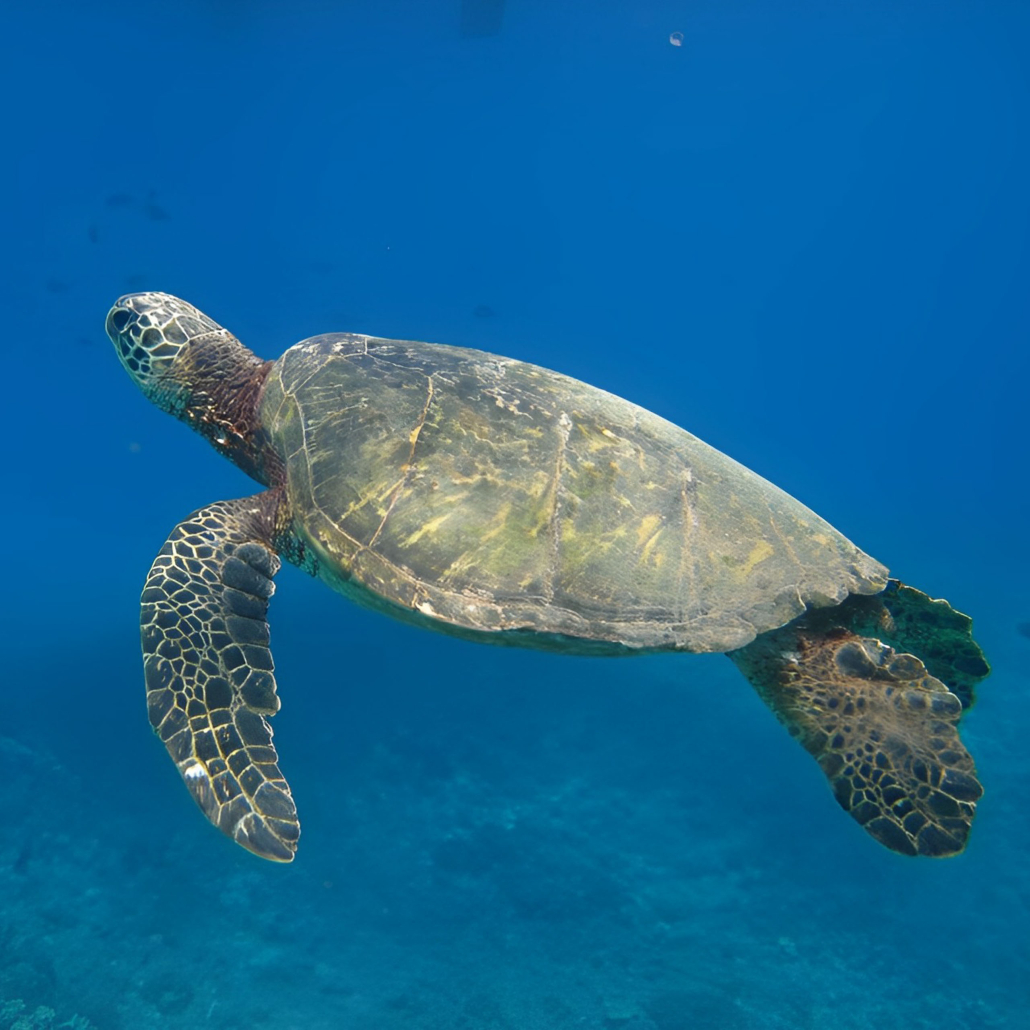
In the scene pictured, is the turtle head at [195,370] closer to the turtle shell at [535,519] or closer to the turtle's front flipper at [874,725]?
the turtle shell at [535,519]

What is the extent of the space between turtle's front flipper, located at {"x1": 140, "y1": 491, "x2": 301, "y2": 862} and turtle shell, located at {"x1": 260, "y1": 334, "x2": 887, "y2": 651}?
0.47 meters

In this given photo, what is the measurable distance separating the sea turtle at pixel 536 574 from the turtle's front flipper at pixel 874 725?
0.04 feet

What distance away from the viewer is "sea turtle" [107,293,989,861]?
12.6 ft

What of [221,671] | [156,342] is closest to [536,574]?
[221,671]

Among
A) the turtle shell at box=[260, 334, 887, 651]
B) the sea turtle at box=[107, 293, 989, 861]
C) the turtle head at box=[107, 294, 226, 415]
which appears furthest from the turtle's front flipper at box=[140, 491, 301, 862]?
the turtle head at box=[107, 294, 226, 415]

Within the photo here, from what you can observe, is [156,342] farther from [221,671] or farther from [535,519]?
[535,519]

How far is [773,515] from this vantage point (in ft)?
14.8

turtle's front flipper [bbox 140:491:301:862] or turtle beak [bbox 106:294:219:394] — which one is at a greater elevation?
turtle beak [bbox 106:294:219:394]

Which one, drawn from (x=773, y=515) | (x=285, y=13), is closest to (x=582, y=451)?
(x=773, y=515)

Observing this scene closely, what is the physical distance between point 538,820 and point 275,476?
9.04 meters

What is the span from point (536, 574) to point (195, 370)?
342 centimetres

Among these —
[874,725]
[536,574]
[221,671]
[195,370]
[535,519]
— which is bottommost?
[221,671]

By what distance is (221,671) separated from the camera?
13.2ft

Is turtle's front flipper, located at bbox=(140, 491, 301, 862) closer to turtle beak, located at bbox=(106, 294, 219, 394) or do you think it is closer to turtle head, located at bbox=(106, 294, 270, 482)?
turtle head, located at bbox=(106, 294, 270, 482)
